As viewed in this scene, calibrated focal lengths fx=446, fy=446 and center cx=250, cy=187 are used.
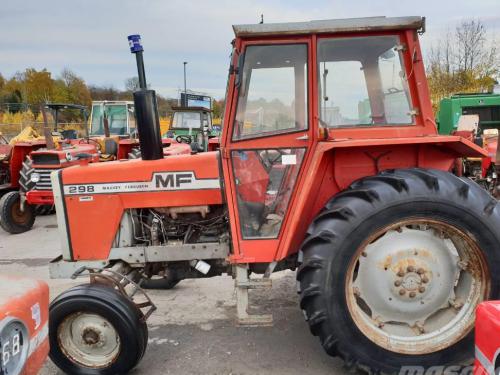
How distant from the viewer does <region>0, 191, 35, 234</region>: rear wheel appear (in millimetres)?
7328

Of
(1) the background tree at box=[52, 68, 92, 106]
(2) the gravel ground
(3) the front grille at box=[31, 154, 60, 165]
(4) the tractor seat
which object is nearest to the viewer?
(2) the gravel ground

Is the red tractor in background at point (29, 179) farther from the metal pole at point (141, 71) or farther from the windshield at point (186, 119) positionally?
the windshield at point (186, 119)

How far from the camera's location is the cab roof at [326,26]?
2.73 m

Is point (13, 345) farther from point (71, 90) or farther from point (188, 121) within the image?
point (71, 90)

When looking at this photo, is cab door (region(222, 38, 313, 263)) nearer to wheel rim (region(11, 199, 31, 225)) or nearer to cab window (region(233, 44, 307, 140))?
cab window (region(233, 44, 307, 140))

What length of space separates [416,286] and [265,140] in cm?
132

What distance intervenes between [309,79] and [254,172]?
27.3 inches

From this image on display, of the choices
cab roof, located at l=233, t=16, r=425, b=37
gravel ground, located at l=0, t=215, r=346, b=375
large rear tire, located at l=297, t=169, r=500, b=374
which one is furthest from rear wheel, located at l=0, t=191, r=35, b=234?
large rear tire, located at l=297, t=169, r=500, b=374

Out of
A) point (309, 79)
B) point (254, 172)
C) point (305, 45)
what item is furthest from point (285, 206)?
point (305, 45)

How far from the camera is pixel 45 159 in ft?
25.4

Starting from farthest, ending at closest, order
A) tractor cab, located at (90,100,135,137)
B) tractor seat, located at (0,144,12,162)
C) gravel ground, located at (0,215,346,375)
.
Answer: tractor cab, located at (90,100,135,137)
tractor seat, located at (0,144,12,162)
gravel ground, located at (0,215,346,375)

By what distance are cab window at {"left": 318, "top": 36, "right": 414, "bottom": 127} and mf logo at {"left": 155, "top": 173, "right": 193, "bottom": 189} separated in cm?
103

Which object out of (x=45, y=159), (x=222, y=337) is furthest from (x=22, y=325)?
(x=45, y=159)

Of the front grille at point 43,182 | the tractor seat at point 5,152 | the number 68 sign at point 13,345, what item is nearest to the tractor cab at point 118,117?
the tractor seat at point 5,152
